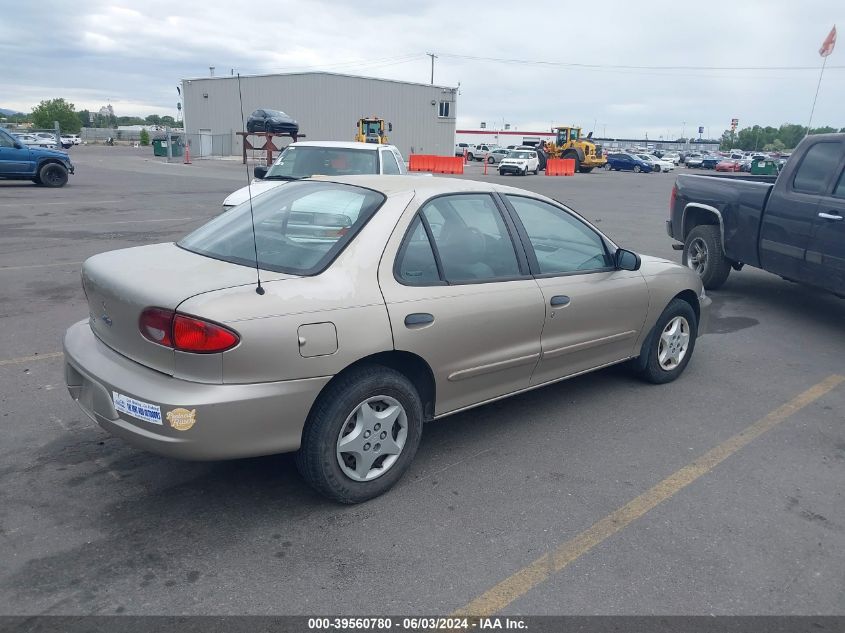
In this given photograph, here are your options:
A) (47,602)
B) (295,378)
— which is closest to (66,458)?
(47,602)

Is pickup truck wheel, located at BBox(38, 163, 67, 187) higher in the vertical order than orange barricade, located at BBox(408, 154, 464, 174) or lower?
higher

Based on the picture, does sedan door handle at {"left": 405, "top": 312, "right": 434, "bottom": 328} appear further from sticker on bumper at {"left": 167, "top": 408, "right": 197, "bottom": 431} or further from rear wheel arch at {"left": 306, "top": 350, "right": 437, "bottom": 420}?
sticker on bumper at {"left": 167, "top": 408, "right": 197, "bottom": 431}

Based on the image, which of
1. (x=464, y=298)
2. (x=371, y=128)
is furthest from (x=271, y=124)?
(x=464, y=298)

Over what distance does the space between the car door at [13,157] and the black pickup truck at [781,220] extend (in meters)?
18.0

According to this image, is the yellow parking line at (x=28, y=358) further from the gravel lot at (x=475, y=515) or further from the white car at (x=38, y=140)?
the white car at (x=38, y=140)

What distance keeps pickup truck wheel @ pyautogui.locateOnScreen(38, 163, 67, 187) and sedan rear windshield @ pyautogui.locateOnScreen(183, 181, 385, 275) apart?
18.7 m

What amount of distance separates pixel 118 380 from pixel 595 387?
348cm

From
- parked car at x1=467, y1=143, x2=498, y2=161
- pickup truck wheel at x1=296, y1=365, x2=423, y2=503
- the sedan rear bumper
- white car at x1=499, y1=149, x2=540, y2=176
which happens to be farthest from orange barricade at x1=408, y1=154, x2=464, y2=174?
the sedan rear bumper

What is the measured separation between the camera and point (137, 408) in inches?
121

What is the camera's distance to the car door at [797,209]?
683 centimetres

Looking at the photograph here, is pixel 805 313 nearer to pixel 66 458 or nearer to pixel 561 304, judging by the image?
pixel 561 304

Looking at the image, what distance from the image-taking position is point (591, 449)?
426 centimetres

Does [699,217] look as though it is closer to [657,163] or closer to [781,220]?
[781,220]

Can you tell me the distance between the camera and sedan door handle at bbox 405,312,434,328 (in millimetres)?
3490
